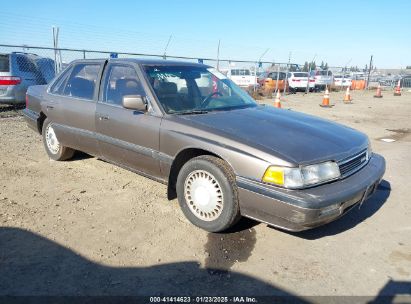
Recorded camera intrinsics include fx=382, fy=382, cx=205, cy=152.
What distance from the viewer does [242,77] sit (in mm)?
22078

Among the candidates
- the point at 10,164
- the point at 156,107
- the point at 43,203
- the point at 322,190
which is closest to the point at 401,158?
the point at 322,190

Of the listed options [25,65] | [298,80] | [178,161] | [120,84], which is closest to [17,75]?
[25,65]

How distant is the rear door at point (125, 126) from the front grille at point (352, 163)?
1.84 m

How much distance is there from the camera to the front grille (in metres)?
3.42

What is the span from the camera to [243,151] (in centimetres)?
330

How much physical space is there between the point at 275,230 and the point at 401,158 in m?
4.12

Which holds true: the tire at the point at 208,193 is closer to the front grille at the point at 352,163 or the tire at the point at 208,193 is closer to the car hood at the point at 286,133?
the car hood at the point at 286,133

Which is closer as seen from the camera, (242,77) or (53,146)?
(53,146)

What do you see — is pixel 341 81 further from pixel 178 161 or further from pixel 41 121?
pixel 178 161

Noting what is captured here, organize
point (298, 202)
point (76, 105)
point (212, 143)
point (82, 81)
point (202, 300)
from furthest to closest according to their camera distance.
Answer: point (82, 81)
point (76, 105)
point (212, 143)
point (298, 202)
point (202, 300)

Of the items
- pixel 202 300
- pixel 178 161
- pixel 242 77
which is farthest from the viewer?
pixel 242 77

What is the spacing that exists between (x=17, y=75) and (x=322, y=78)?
68.7 ft

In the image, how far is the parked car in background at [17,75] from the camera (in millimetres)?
10180

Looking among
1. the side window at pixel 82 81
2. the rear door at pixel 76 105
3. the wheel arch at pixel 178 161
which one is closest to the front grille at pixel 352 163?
the wheel arch at pixel 178 161
